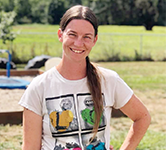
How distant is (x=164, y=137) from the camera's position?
212 inches

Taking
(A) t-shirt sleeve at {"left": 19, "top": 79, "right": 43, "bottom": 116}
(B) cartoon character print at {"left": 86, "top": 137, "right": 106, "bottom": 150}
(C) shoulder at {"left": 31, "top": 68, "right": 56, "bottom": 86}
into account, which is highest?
(C) shoulder at {"left": 31, "top": 68, "right": 56, "bottom": 86}

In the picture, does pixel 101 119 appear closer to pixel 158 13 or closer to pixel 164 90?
pixel 164 90

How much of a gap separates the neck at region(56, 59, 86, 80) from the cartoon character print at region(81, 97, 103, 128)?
0.15 meters

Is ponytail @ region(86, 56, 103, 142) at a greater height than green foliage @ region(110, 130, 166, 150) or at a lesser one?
greater

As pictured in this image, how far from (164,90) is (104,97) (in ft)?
24.8

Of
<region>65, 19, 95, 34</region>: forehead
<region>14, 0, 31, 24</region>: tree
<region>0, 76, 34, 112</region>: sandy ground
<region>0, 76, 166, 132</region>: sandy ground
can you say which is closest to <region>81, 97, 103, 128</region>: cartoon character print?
<region>65, 19, 95, 34</region>: forehead

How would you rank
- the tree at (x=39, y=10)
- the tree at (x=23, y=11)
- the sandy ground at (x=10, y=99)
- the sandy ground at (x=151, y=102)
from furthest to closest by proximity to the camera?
the tree at (x=39, y=10) < the tree at (x=23, y=11) < the sandy ground at (x=10, y=99) < the sandy ground at (x=151, y=102)

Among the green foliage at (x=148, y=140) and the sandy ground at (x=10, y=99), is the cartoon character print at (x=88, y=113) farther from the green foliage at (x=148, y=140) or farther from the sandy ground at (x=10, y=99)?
the sandy ground at (x=10, y=99)

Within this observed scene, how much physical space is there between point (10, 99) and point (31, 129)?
544 cm

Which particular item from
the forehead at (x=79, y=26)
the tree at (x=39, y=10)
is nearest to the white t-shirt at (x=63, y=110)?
the forehead at (x=79, y=26)

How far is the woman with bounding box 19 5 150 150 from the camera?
6.84ft

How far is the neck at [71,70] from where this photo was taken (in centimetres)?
216

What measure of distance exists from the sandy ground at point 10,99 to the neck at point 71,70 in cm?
429

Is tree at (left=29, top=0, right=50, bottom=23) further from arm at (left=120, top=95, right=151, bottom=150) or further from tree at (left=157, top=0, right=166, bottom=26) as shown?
arm at (left=120, top=95, right=151, bottom=150)
